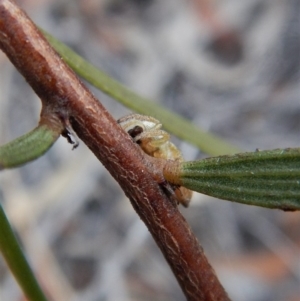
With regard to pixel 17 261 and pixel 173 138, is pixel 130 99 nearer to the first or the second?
pixel 17 261

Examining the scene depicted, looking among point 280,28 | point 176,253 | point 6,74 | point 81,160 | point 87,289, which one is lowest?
point 176,253

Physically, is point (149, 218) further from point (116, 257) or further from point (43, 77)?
point (116, 257)

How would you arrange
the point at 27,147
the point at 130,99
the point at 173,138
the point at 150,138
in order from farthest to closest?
the point at 173,138
the point at 130,99
the point at 150,138
the point at 27,147

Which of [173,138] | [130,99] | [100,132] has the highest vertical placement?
[173,138]

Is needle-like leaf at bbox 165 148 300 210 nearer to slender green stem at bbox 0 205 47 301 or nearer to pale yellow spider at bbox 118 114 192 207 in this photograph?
pale yellow spider at bbox 118 114 192 207

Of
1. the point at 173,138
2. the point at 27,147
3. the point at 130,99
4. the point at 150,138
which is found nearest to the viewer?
the point at 27,147

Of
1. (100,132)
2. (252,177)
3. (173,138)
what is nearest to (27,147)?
(100,132)

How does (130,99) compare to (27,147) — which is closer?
(27,147)

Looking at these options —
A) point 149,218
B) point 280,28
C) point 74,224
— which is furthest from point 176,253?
point 280,28
